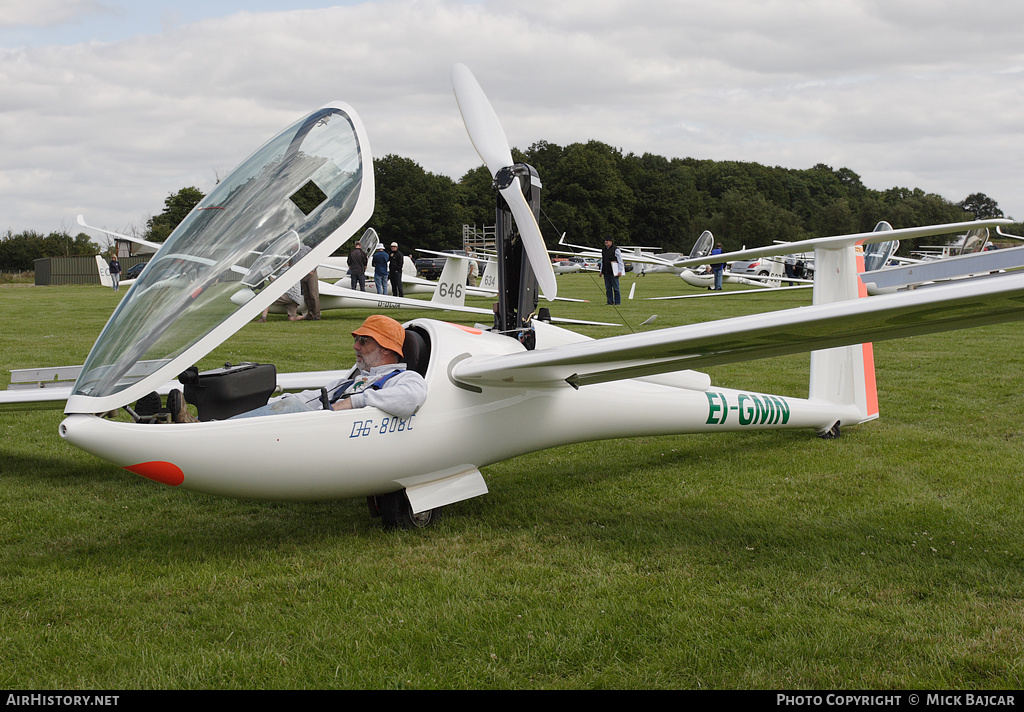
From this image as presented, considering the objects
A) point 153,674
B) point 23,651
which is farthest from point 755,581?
point 23,651

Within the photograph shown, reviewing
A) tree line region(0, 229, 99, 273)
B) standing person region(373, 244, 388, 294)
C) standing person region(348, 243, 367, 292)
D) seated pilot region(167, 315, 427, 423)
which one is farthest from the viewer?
tree line region(0, 229, 99, 273)

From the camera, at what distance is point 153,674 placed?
2980 mm

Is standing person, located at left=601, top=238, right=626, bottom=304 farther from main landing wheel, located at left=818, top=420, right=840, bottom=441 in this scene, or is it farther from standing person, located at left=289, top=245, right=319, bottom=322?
main landing wheel, located at left=818, top=420, right=840, bottom=441

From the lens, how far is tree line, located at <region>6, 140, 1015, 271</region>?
79125 millimetres

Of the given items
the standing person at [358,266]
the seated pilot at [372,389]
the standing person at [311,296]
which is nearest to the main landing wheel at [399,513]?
the seated pilot at [372,389]

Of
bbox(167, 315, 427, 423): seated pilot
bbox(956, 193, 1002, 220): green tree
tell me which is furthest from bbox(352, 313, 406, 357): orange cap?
bbox(956, 193, 1002, 220): green tree

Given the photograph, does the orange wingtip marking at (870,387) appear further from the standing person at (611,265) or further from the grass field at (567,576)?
the standing person at (611,265)

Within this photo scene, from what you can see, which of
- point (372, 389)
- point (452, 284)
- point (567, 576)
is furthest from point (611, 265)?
point (567, 576)

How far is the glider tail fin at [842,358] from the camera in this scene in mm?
6461

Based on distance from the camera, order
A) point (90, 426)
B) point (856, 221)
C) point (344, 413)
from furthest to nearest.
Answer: point (856, 221) → point (344, 413) → point (90, 426)

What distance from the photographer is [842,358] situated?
21.9 ft

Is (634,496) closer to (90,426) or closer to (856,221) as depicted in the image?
(90,426)

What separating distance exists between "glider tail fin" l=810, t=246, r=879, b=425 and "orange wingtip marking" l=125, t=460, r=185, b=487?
4.94 meters
